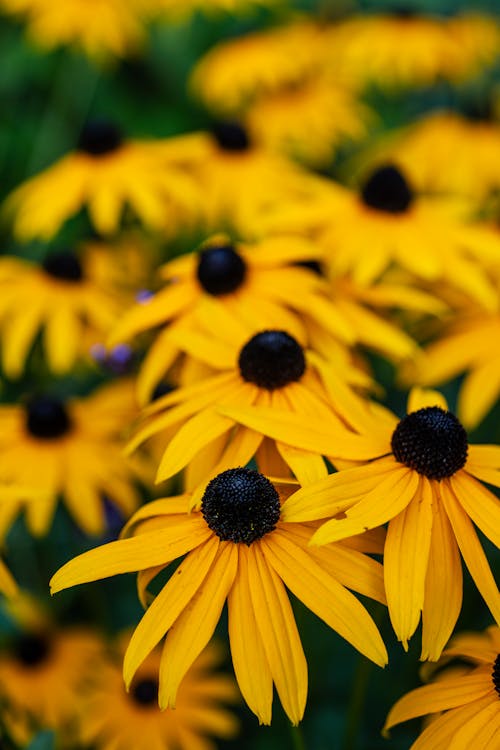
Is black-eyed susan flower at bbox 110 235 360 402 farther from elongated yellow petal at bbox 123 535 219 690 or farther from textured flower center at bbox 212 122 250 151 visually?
textured flower center at bbox 212 122 250 151

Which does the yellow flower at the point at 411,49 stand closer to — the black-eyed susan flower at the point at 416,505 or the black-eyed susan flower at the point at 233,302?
the black-eyed susan flower at the point at 233,302

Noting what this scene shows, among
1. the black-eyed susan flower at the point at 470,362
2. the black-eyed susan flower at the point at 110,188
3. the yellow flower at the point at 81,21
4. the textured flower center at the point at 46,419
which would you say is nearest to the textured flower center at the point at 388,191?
the black-eyed susan flower at the point at 470,362

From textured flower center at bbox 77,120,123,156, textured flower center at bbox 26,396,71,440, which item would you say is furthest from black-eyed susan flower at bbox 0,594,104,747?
textured flower center at bbox 77,120,123,156

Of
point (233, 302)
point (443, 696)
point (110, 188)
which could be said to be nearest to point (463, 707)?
point (443, 696)

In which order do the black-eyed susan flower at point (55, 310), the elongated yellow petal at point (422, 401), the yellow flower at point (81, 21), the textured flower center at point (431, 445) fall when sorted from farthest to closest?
the yellow flower at point (81, 21) < the black-eyed susan flower at point (55, 310) < the elongated yellow petal at point (422, 401) < the textured flower center at point (431, 445)

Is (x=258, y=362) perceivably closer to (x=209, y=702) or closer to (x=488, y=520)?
(x=488, y=520)

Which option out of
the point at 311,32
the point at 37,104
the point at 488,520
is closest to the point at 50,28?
the point at 311,32
